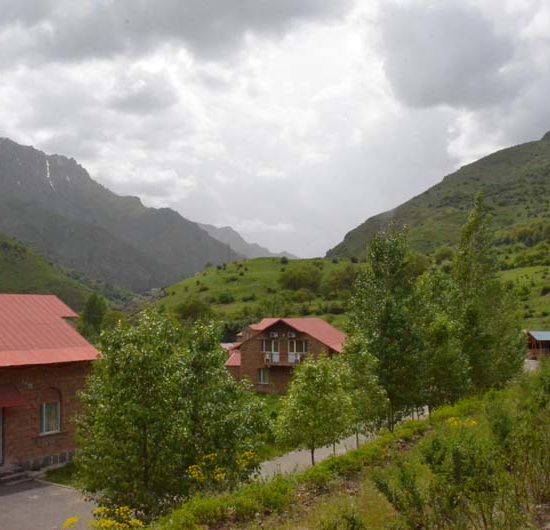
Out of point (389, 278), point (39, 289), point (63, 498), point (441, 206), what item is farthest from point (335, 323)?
point (441, 206)

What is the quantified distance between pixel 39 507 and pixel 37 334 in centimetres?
889

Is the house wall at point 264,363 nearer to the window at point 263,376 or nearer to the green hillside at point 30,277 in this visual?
the window at point 263,376

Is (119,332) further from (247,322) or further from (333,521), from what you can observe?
(247,322)

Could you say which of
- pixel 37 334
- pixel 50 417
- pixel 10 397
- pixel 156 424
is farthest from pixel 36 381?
pixel 156 424

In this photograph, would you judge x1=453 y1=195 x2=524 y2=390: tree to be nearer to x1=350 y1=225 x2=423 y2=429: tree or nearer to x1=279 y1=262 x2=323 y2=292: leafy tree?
x1=350 y1=225 x2=423 y2=429: tree

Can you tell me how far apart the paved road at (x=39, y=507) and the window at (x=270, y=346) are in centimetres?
3882

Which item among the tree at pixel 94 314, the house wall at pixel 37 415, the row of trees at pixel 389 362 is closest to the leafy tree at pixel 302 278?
the tree at pixel 94 314

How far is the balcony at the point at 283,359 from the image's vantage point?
195ft

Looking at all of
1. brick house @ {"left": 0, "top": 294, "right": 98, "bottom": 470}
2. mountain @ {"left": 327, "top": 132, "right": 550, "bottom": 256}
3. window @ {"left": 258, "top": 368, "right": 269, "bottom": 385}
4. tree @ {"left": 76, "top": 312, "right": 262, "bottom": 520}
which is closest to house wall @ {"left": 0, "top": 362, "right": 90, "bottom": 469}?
brick house @ {"left": 0, "top": 294, "right": 98, "bottom": 470}

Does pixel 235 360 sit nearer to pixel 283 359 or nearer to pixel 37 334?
pixel 283 359

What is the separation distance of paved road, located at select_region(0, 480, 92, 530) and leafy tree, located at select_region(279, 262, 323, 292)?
10356 cm

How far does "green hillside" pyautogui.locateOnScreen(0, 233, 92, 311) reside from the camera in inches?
6181

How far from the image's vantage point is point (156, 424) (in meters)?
11.9

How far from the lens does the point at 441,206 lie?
19362 cm
